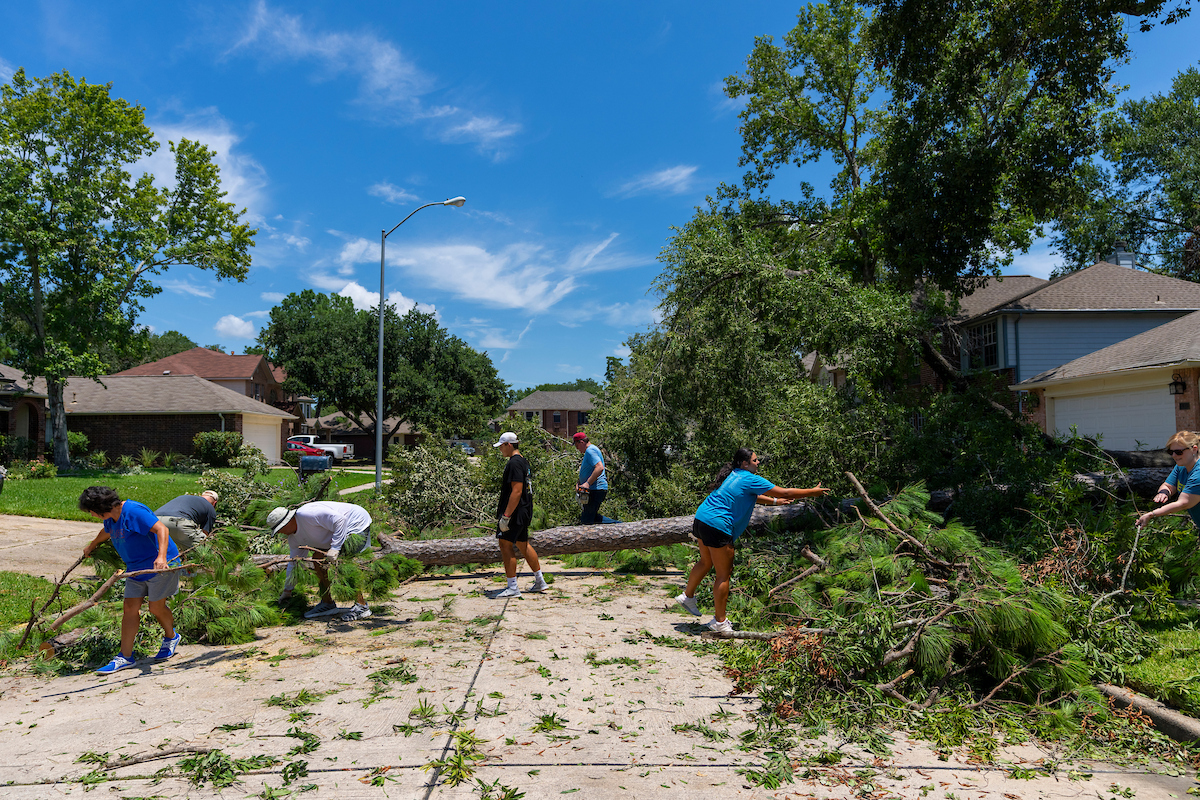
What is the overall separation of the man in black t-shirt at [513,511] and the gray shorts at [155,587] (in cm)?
296

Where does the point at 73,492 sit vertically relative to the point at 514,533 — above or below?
below

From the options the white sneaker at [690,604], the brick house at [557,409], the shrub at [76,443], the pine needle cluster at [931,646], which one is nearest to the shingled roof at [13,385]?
the shrub at [76,443]

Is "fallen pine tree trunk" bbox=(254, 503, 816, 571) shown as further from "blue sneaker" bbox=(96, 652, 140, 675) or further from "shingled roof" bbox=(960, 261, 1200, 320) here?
"shingled roof" bbox=(960, 261, 1200, 320)

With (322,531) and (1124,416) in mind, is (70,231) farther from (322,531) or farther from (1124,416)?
(1124,416)

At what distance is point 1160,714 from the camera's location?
4.08 m

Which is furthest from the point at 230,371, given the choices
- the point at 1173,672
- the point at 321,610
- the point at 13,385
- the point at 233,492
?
the point at 1173,672

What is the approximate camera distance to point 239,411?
30172mm

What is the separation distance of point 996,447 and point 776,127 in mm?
13089

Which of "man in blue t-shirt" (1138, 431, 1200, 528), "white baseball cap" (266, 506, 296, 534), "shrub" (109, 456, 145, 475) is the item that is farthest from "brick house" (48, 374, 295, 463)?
"man in blue t-shirt" (1138, 431, 1200, 528)

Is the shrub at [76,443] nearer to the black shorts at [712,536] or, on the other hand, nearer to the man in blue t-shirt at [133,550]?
the man in blue t-shirt at [133,550]

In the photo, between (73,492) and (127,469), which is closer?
(73,492)

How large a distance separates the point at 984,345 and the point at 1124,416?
528 centimetres

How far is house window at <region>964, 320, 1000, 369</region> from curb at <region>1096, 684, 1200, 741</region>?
16941 mm

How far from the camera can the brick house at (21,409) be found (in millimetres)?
23919
